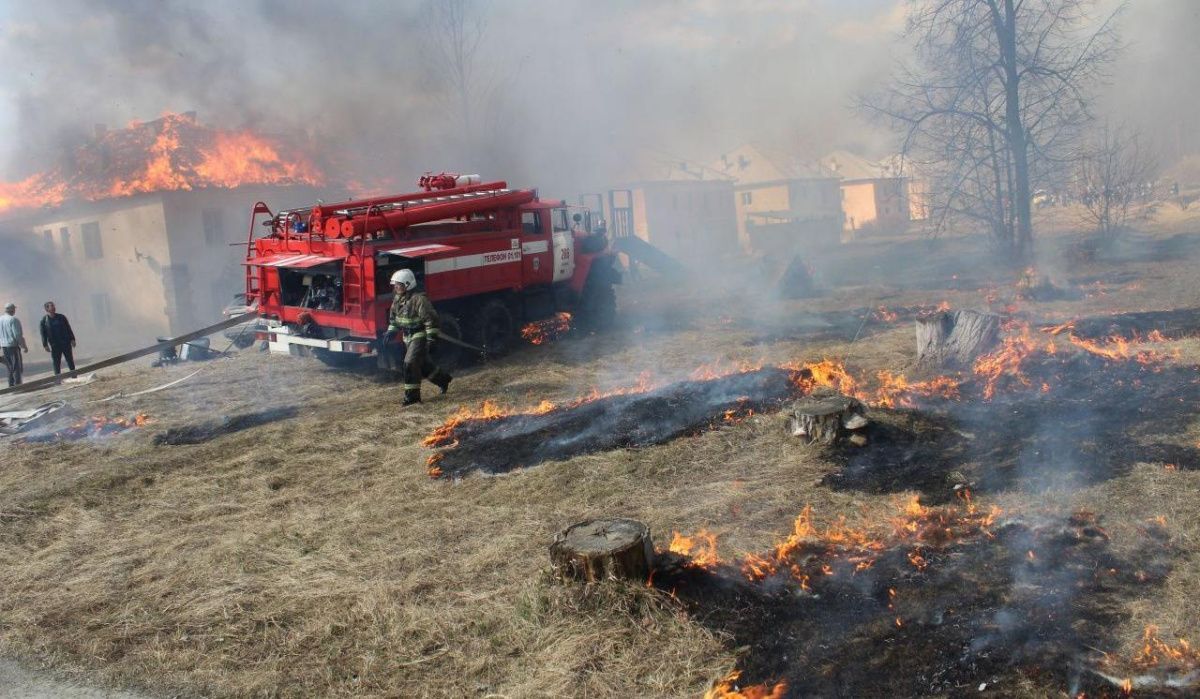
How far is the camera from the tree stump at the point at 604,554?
4488mm

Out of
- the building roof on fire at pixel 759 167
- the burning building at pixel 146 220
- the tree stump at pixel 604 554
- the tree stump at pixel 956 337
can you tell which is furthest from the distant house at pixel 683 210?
the tree stump at pixel 604 554

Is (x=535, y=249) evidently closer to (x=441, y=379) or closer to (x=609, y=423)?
(x=441, y=379)

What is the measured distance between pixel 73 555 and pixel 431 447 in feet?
10.0

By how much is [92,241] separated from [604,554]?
109ft

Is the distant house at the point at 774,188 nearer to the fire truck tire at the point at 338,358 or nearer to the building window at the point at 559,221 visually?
the building window at the point at 559,221

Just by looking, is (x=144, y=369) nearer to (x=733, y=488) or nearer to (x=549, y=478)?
(x=549, y=478)

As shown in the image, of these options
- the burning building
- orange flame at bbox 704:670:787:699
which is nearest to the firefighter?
orange flame at bbox 704:670:787:699

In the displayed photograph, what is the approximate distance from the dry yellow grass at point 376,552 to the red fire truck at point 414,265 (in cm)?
224

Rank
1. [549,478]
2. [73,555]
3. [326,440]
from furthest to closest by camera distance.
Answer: [326,440] → [549,478] → [73,555]

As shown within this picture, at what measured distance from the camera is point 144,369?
13.8m

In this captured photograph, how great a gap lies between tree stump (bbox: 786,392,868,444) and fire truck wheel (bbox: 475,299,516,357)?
21.5 feet

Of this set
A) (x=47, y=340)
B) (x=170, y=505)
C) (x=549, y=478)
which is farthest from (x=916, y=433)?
(x=47, y=340)

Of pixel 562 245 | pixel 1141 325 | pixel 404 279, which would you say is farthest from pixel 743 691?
pixel 562 245

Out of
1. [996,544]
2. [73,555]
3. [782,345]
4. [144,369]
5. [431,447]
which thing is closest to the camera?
[996,544]
